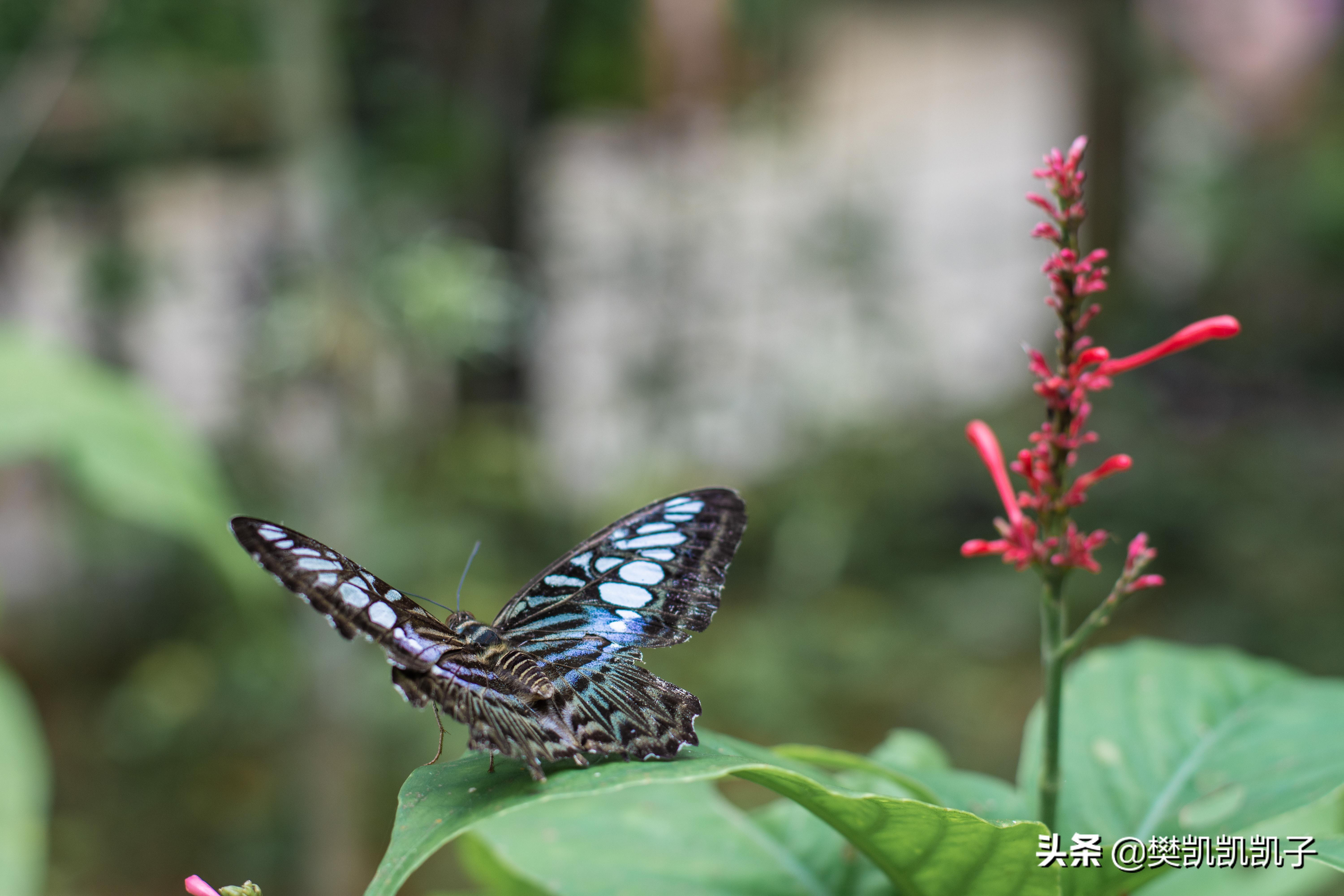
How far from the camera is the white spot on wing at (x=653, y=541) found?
0.70 m

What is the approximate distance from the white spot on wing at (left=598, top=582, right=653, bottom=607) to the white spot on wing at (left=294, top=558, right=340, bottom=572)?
0.58 ft

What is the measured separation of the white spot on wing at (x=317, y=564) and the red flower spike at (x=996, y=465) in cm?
39

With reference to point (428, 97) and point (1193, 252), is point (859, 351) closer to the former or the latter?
point (428, 97)

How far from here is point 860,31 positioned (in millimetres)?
6191

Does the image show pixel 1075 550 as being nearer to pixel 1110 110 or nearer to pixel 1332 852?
pixel 1332 852

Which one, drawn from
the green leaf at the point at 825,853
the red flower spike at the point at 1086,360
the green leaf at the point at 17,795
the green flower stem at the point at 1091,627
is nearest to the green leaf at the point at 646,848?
the green leaf at the point at 825,853

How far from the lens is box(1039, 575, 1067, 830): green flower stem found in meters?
0.57

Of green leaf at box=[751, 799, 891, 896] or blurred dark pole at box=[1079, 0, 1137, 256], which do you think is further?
blurred dark pole at box=[1079, 0, 1137, 256]

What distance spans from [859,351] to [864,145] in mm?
1306

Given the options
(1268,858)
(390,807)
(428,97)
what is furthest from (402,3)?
(1268,858)

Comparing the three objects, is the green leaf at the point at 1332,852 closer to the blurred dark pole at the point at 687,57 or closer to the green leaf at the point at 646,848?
the green leaf at the point at 646,848

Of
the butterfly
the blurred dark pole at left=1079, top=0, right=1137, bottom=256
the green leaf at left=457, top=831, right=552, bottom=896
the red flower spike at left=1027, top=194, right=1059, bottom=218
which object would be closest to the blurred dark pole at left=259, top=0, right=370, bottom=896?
the green leaf at left=457, top=831, right=552, bottom=896

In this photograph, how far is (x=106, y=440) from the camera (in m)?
1.48

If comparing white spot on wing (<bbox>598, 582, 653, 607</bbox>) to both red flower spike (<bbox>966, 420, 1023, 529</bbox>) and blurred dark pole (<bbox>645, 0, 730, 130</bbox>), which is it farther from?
blurred dark pole (<bbox>645, 0, 730, 130</bbox>)
